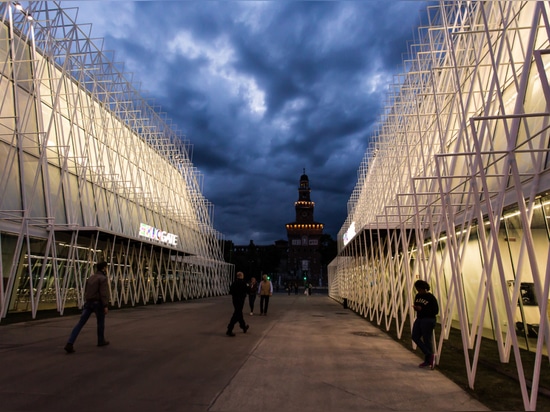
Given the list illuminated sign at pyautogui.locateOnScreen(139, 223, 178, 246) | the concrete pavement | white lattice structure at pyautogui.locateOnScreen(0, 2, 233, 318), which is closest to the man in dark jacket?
the concrete pavement

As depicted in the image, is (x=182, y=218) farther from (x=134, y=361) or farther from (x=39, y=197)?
(x=134, y=361)

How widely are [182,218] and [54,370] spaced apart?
36853 millimetres

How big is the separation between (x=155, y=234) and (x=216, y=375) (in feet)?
75.6

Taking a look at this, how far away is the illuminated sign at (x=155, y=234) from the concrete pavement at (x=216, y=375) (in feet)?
50.3

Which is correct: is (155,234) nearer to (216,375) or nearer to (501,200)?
(216,375)

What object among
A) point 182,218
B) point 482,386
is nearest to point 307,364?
point 482,386

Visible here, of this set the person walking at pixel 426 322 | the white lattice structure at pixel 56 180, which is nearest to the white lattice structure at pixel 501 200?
the person walking at pixel 426 322

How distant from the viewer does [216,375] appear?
696cm

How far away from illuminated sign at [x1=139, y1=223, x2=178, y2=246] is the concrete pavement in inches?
603

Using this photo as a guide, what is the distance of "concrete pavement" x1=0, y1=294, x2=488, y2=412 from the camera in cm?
543

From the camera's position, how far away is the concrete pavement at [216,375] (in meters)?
5.43

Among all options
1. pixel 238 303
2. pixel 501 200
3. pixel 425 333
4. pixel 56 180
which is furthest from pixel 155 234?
pixel 501 200

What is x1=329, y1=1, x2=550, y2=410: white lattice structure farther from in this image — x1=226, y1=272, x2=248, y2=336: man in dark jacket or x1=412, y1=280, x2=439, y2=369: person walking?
x1=226, y1=272, x2=248, y2=336: man in dark jacket

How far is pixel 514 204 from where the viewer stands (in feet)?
30.1
